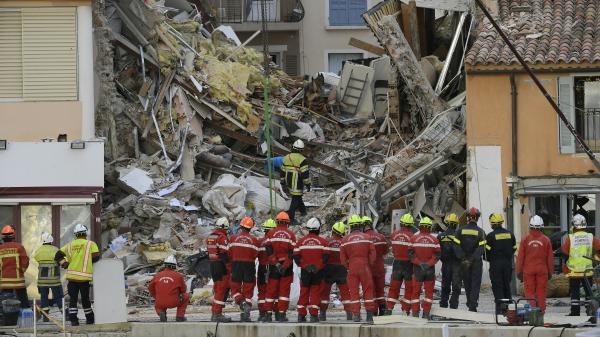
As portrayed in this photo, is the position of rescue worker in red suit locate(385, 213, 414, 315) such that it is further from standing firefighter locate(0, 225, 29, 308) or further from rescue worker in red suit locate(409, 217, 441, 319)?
standing firefighter locate(0, 225, 29, 308)

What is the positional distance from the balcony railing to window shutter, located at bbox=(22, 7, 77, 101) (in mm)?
18517

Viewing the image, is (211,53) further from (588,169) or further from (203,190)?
(588,169)

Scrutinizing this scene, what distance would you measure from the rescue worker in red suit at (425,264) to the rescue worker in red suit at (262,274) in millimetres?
2393

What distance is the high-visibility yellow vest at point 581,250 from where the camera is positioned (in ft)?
95.6

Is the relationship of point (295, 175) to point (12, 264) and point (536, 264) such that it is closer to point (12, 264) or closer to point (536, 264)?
point (12, 264)

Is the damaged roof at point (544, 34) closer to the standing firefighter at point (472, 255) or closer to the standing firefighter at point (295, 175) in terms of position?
the standing firefighter at point (295, 175)

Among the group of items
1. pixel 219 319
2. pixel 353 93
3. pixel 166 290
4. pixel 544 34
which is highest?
pixel 544 34

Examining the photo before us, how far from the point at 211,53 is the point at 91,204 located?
9.08m

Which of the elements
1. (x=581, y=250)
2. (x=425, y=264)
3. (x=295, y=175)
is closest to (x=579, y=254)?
(x=581, y=250)

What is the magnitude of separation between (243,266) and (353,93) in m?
16.3

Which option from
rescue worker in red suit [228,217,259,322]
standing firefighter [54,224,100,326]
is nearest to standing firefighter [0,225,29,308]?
standing firefighter [54,224,100,326]

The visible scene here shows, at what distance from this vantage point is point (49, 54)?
35406 mm

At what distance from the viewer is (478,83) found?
1406 inches

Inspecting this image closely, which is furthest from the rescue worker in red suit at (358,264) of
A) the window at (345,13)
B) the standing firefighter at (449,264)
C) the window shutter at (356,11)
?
the window at (345,13)
